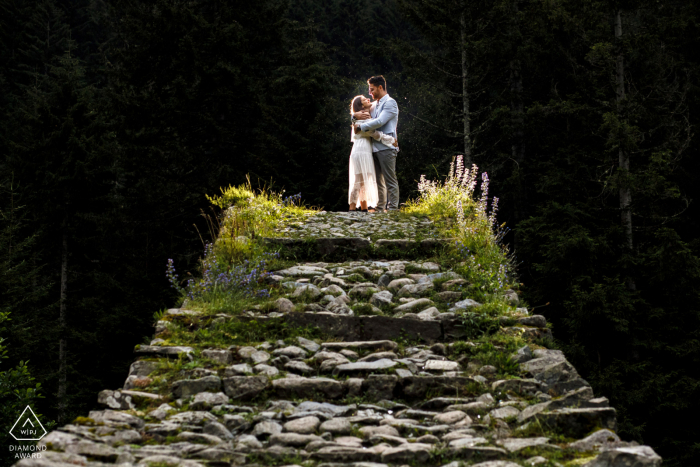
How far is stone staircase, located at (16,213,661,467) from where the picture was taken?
9.83 feet

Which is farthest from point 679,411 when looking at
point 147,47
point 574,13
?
point 147,47

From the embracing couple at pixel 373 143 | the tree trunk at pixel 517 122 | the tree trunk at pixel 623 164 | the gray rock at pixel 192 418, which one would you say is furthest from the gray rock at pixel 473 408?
the tree trunk at pixel 517 122

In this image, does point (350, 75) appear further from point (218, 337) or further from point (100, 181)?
point (218, 337)

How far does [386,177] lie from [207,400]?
6929 millimetres

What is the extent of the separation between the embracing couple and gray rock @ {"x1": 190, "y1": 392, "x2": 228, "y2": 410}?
6.47 m

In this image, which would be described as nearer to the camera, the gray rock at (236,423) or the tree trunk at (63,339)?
the gray rock at (236,423)

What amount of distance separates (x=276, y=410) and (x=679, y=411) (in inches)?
538

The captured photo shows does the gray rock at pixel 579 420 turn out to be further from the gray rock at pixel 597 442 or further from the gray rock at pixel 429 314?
the gray rock at pixel 429 314

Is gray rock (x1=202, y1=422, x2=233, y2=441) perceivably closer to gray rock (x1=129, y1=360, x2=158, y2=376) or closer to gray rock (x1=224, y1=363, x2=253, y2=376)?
gray rock (x1=224, y1=363, x2=253, y2=376)

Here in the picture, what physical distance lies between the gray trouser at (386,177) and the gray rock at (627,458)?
24.2 feet

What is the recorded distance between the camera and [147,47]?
23.2 metres

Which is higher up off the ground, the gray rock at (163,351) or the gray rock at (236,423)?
the gray rock at (163,351)

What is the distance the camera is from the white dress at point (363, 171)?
9.76 m

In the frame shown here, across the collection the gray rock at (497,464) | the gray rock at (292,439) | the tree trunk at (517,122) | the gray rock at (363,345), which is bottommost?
the gray rock at (497,464)
